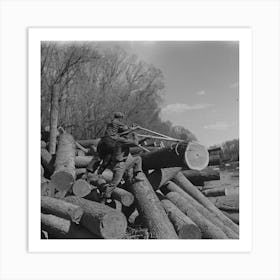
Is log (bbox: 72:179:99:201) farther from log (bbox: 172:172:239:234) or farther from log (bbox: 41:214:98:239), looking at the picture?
log (bbox: 172:172:239:234)

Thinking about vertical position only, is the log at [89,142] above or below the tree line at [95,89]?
below

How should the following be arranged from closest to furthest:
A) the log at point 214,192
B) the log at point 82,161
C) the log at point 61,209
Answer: the log at point 61,209
the log at point 214,192
the log at point 82,161

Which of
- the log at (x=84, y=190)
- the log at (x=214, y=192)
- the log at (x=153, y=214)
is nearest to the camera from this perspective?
the log at (x=153, y=214)

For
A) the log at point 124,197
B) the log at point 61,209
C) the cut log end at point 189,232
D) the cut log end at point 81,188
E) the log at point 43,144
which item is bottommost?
the cut log end at point 189,232

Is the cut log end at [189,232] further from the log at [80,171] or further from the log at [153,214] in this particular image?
the log at [80,171]

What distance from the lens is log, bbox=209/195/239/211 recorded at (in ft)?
18.5

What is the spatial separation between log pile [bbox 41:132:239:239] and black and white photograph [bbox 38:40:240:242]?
0.01 metres

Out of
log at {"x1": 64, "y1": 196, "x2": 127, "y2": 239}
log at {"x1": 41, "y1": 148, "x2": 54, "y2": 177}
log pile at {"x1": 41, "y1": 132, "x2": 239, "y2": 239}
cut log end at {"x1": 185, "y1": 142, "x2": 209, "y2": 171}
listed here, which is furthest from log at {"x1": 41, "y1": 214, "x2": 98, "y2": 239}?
cut log end at {"x1": 185, "y1": 142, "x2": 209, "y2": 171}

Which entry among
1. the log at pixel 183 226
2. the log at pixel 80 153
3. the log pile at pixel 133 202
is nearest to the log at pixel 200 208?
the log pile at pixel 133 202

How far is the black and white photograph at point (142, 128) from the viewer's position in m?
5.47

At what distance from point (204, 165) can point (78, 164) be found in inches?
63.6

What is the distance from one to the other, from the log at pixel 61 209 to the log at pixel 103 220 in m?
0.07

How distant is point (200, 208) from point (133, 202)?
0.89 m
